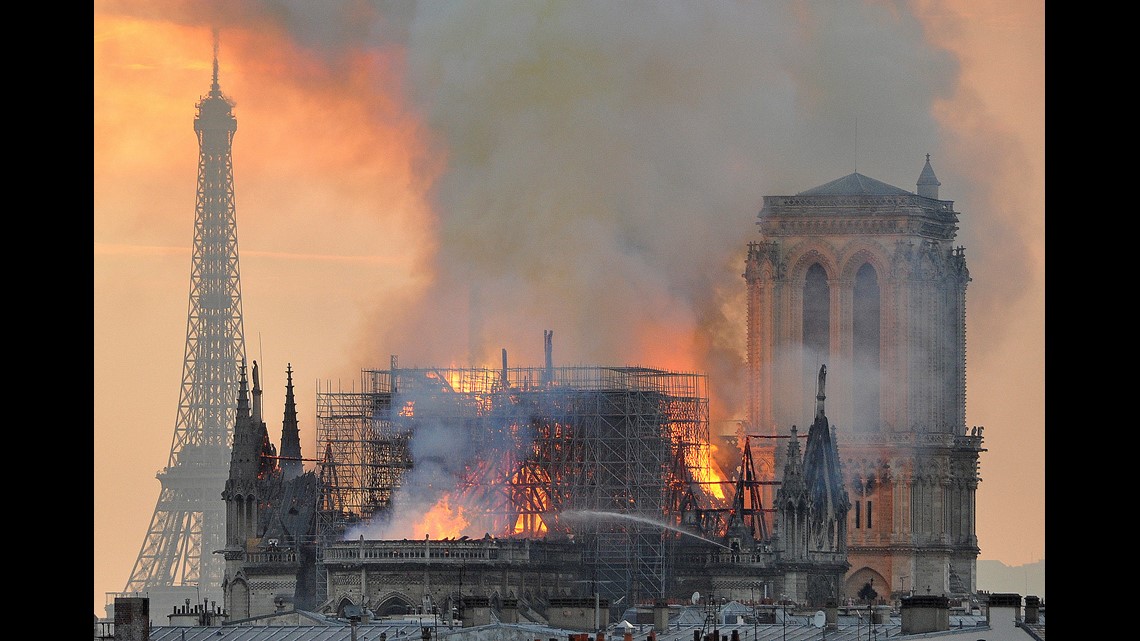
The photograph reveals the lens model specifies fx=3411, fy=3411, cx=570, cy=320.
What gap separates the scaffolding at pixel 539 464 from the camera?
12500 cm

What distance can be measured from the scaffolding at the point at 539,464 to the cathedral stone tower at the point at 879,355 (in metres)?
30.5

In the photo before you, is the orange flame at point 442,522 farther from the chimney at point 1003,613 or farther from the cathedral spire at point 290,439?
the chimney at point 1003,613

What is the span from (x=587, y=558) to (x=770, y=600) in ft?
23.3

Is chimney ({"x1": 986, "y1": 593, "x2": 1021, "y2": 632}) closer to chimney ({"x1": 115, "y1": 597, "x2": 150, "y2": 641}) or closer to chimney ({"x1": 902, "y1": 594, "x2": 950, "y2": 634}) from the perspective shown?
chimney ({"x1": 902, "y1": 594, "x2": 950, "y2": 634})

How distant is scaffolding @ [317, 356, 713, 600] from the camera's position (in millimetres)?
125000

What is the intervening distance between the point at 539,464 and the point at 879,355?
1612 inches

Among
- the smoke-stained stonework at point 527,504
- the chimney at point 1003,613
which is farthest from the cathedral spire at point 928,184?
the chimney at point 1003,613

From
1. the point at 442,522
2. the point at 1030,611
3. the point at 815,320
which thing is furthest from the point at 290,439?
the point at 1030,611

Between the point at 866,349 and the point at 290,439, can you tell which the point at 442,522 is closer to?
the point at 290,439

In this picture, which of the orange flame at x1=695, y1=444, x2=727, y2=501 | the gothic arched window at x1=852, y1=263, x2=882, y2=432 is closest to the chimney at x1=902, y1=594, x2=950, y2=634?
the orange flame at x1=695, y1=444, x2=727, y2=501

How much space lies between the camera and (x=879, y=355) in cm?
16388

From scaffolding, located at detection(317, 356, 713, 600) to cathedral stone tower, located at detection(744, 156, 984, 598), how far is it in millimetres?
30468
